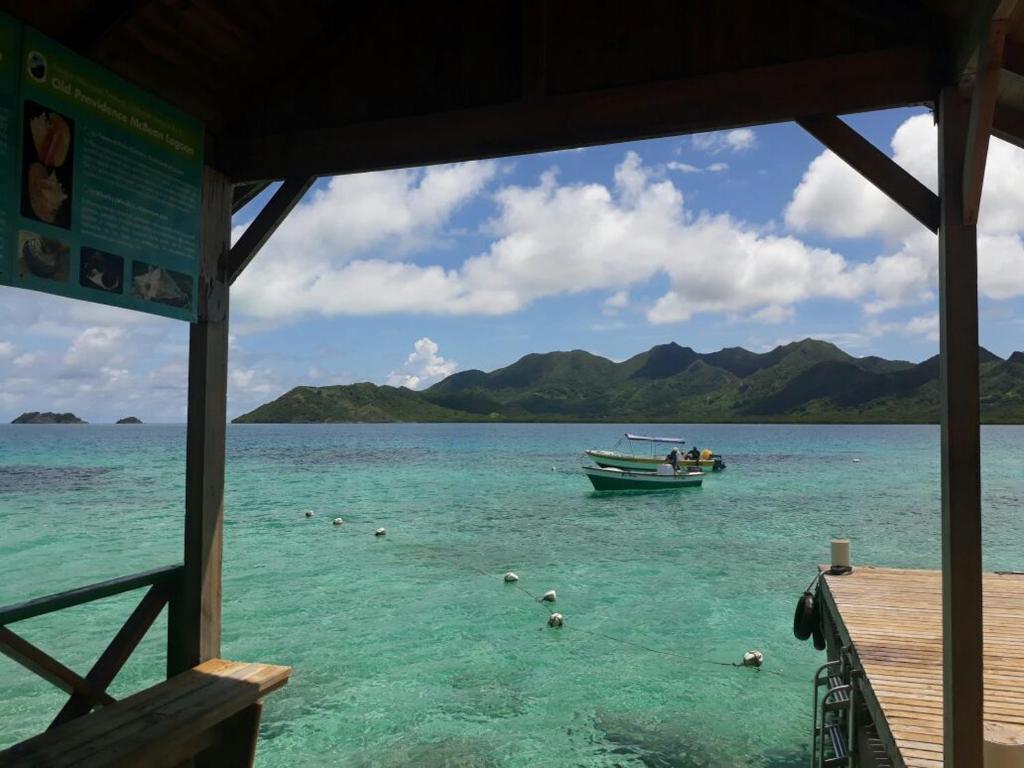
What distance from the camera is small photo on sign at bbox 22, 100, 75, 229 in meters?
3.07

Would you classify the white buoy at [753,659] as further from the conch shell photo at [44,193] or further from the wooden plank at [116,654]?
the conch shell photo at [44,193]

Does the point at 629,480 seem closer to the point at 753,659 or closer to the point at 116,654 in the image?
the point at 753,659

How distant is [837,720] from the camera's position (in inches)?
255

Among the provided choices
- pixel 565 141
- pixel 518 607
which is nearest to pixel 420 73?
pixel 565 141

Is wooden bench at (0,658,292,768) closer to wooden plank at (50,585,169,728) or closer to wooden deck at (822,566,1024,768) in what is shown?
wooden plank at (50,585,169,728)

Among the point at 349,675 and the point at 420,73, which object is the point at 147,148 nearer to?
the point at 420,73

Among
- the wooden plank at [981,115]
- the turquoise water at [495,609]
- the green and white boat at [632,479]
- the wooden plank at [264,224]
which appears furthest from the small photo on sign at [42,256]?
the green and white boat at [632,479]

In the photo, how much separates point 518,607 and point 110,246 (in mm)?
11640

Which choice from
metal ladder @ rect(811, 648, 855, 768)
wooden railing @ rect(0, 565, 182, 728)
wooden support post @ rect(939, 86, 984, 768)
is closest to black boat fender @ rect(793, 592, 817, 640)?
metal ladder @ rect(811, 648, 855, 768)

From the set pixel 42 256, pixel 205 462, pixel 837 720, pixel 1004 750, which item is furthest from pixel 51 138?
pixel 837 720

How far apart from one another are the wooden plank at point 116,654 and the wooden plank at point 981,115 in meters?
4.21

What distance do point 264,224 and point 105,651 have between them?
2502 millimetres

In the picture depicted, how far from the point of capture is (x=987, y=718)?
4211 mm

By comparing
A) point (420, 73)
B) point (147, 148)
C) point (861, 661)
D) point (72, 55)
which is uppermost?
point (420, 73)
